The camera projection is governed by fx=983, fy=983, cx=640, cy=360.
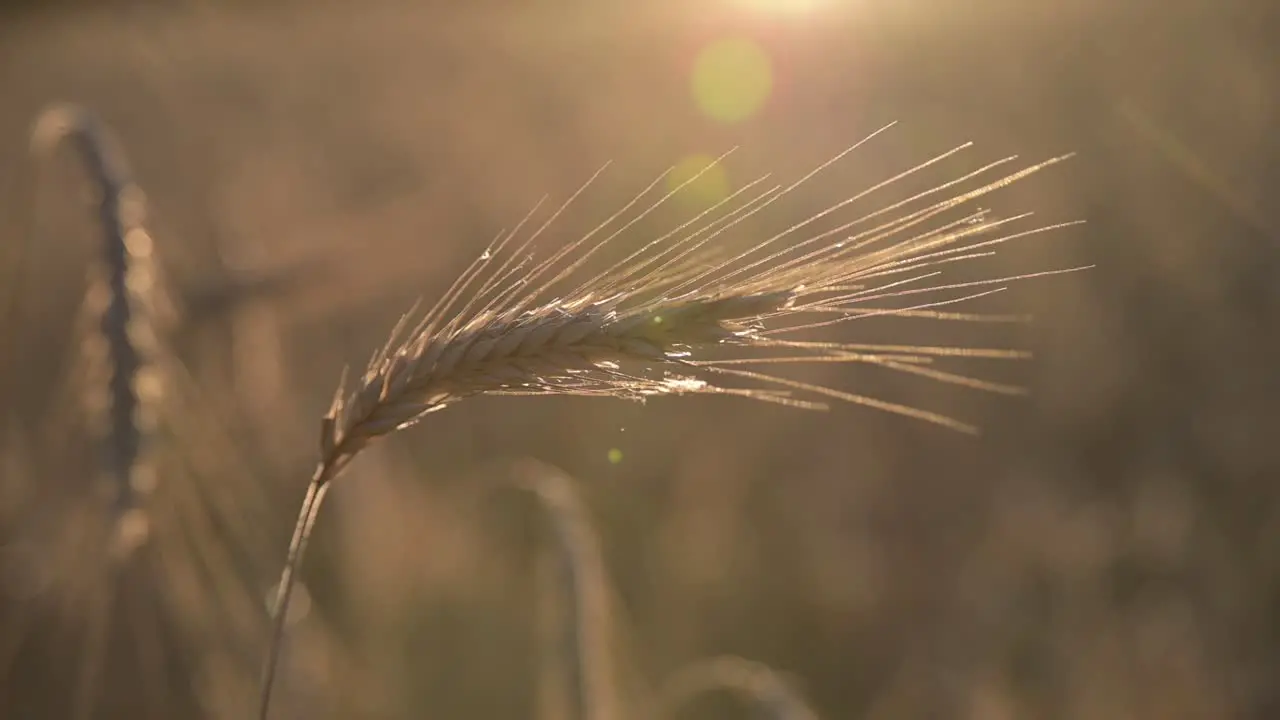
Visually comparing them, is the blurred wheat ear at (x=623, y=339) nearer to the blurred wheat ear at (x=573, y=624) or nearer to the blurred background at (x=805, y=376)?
the blurred wheat ear at (x=573, y=624)

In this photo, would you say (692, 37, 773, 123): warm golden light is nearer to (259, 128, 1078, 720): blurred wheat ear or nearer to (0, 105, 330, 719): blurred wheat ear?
(0, 105, 330, 719): blurred wheat ear

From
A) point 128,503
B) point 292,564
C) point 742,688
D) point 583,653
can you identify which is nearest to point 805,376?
point 742,688

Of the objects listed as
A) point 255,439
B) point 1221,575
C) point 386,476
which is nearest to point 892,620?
point 1221,575

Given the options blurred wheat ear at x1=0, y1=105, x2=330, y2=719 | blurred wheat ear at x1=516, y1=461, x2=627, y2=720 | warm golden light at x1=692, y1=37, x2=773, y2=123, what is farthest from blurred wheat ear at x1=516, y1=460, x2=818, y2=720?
warm golden light at x1=692, y1=37, x2=773, y2=123

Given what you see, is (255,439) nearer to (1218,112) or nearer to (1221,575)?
(1221,575)

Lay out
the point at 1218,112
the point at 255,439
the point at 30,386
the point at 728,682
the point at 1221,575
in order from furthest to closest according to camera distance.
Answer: the point at 1218,112, the point at 30,386, the point at 1221,575, the point at 255,439, the point at 728,682

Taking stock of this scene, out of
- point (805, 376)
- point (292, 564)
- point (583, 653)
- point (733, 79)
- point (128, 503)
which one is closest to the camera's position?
point (292, 564)

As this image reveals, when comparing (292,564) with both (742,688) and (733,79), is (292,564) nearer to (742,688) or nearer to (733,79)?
(742,688)
